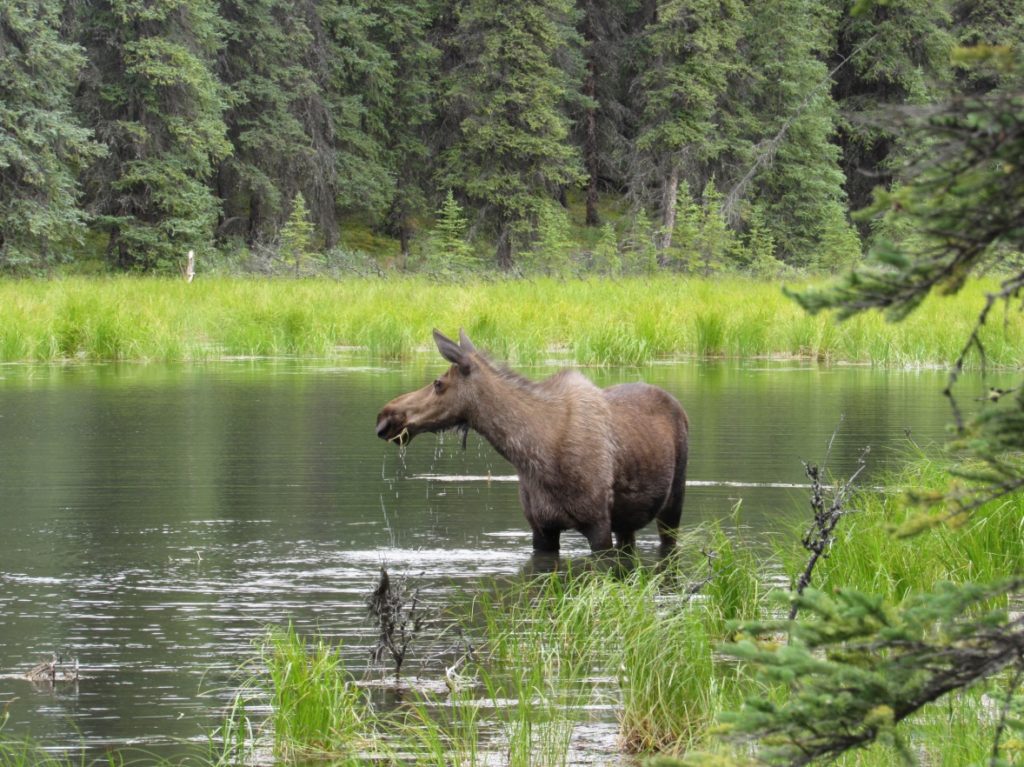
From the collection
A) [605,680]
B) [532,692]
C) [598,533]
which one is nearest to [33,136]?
[598,533]

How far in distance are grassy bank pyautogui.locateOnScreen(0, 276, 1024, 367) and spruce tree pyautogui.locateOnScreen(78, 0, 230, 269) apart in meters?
15.6

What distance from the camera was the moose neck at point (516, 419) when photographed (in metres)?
10.1

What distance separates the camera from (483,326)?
25828 millimetres

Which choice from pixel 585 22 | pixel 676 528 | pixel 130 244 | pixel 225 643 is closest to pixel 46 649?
pixel 225 643

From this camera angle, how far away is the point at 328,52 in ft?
186

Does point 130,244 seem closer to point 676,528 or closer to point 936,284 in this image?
point 676,528

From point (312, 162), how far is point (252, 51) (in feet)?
14.0

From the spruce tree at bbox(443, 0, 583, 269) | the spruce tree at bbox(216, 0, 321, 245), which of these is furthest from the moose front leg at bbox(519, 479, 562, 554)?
the spruce tree at bbox(443, 0, 583, 269)

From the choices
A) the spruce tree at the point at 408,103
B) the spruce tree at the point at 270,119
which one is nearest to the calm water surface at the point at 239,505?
the spruce tree at the point at 270,119

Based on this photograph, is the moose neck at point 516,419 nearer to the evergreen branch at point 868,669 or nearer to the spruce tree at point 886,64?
the evergreen branch at point 868,669

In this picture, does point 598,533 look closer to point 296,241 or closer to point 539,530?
point 539,530

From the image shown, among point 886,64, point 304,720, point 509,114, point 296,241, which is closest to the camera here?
point 304,720

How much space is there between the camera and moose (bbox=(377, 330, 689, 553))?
1002cm

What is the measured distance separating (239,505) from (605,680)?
246 inches
